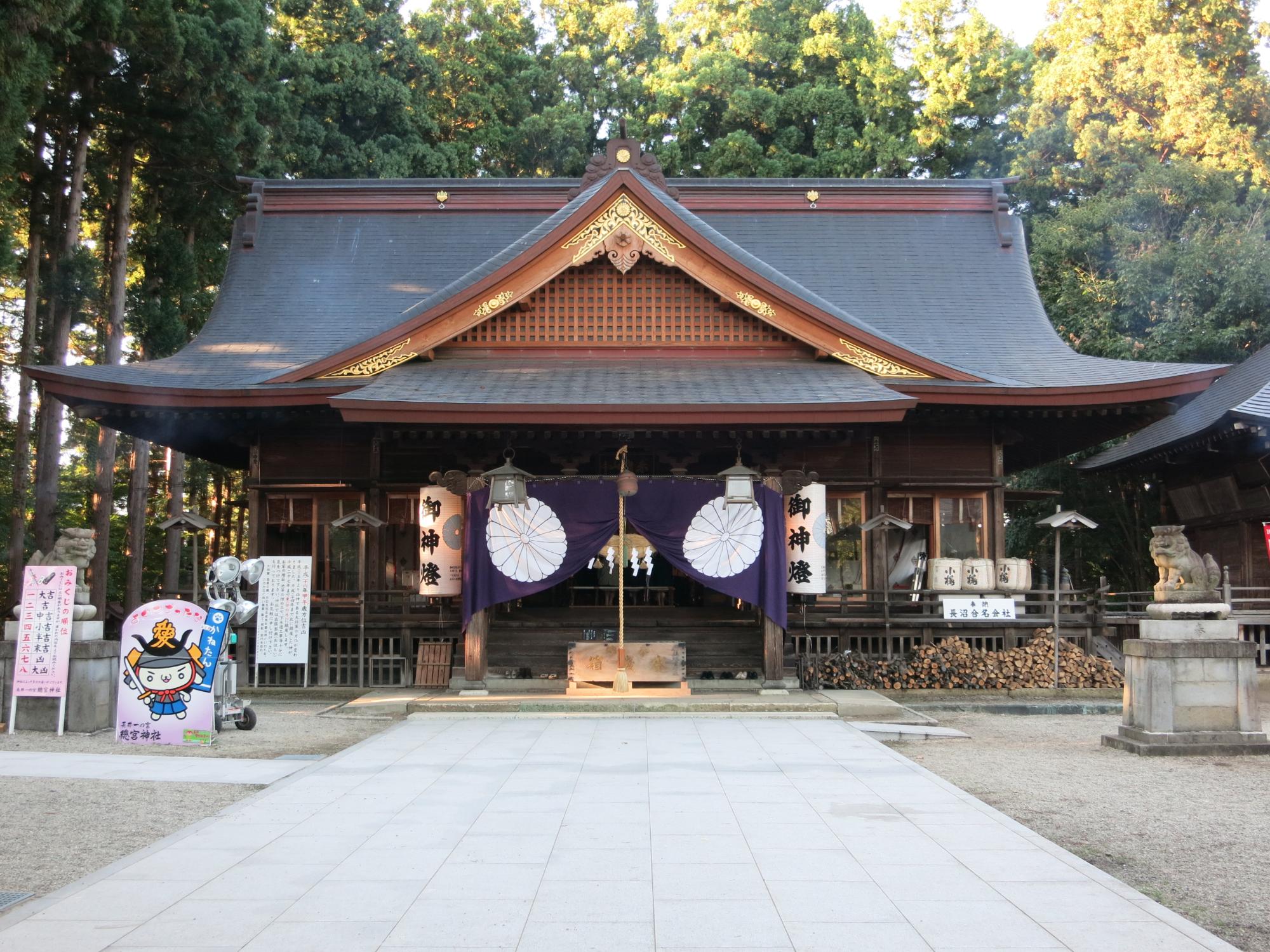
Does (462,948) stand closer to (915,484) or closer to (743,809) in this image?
(743,809)

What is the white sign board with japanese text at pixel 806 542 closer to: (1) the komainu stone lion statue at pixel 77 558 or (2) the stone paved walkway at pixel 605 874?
(2) the stone paved walkway at pixel 605 874

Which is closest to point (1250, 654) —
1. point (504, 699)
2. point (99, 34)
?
point (504, 699)

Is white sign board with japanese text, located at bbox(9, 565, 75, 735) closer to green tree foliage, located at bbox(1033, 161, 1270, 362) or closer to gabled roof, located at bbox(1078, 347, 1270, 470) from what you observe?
gabled roof, located at bbox(1078, 347, 1270, 470)

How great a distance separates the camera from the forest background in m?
21.5

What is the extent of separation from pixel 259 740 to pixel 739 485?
5998mm

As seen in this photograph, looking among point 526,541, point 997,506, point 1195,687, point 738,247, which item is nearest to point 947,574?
point 997,506

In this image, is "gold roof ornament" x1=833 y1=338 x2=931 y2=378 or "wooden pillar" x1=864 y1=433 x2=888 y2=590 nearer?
"gold roof ornament" x1=833 y1=338 x2=931 y2=378

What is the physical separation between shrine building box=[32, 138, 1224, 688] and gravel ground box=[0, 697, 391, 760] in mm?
2024

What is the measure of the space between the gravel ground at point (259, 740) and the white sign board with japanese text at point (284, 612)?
1764mm

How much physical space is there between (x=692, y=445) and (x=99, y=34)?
14354 mm

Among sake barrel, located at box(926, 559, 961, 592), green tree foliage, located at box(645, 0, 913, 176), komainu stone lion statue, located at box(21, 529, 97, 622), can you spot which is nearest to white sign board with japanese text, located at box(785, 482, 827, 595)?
sake barrel, located at box(926, 559, 961, 592)

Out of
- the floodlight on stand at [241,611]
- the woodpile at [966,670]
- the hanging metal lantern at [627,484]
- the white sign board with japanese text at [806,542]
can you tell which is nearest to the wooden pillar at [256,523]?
the floodlight on stand at [241,611]

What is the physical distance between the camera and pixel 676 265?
1407 centimetres

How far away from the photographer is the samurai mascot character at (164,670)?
10453 millimetres
